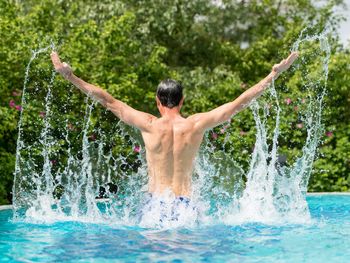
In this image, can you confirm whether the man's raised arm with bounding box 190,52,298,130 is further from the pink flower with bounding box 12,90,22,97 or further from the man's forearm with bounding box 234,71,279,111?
the pink flower with bounding box 12,90,22,97

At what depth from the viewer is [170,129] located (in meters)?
5.07

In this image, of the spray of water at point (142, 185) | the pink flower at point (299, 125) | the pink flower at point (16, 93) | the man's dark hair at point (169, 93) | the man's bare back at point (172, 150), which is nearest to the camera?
the man's dark hair at point (169, 93)

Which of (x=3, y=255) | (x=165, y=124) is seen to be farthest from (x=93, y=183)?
(x=3, y=255)

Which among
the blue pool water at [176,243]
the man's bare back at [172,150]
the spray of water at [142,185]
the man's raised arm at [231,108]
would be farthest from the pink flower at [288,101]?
the man's bare back at [172,150]

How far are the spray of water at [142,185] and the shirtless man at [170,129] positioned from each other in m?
0.14

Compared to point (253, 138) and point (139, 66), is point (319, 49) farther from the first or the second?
point (139, 66)

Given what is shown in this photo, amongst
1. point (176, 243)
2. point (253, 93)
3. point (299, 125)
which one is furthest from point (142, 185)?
point (299, 125)

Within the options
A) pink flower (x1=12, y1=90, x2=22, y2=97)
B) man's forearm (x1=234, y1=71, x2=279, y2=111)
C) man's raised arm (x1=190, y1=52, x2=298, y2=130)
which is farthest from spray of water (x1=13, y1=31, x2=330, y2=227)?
man's forearm (x1=234, y1=71, x2=279, y2=111)

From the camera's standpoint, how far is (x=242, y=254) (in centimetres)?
425

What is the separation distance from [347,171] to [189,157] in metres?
5.34

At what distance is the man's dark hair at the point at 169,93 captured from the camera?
4969mm

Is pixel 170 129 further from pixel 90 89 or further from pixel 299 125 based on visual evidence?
pixel 299 125

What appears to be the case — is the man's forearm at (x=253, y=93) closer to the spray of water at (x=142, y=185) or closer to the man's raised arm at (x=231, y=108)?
the man's raised arm at (x=231, y=108)

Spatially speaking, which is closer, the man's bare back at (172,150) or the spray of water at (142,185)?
the man's bare back at (172,150)
